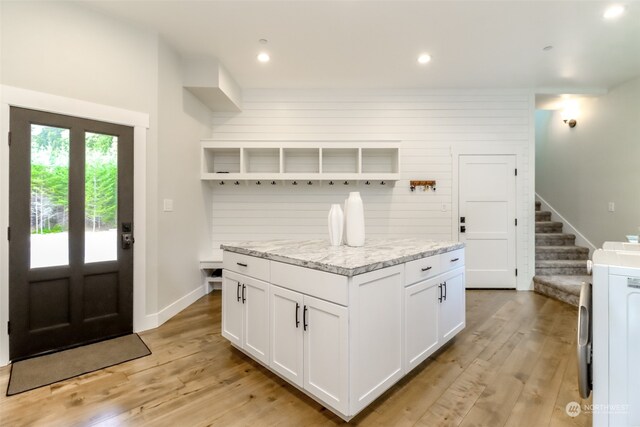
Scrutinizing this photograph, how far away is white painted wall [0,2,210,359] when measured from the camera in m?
2.30

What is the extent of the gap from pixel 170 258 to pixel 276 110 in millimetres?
2519

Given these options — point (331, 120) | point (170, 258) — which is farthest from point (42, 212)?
point (331, 120)

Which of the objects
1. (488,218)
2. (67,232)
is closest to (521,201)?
(488,218)

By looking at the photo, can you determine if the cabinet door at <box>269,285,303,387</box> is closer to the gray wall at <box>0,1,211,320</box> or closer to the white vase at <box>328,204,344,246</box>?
the white vase at <box>328,204,344,246</box>

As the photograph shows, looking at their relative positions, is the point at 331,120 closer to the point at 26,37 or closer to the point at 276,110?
the point at 276,110

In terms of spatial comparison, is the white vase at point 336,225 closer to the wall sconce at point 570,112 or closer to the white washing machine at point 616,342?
the white washing machine at point 616,342

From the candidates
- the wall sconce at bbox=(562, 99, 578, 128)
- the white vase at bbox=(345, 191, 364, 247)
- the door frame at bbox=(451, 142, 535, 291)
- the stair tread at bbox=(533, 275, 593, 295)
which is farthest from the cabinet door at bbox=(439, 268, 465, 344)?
the wall sconce at bbox=(562, 99, 578, 128)

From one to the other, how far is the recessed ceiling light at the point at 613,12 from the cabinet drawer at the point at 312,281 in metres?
3.49

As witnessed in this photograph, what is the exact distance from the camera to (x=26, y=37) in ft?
7.52

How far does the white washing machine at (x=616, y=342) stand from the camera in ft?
3.63

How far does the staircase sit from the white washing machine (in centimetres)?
308

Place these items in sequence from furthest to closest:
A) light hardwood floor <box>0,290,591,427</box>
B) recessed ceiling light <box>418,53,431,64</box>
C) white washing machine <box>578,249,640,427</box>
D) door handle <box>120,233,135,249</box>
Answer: recessed ceiling light <box>418,53,431,64</box> → door handle <box>120,233,135,249</box> → light hardwood floor <box>0,290,591,427</box> → white washing machine <box>578,249,640,427</box>

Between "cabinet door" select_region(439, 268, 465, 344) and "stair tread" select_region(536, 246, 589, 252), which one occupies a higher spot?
"stair tread" select_region(536, 246, 589, 252)

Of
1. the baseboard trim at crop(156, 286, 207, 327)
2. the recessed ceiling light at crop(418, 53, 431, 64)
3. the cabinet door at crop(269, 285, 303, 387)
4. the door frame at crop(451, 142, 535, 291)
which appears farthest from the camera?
the door frame at crop(451, 142, 535, 291)
